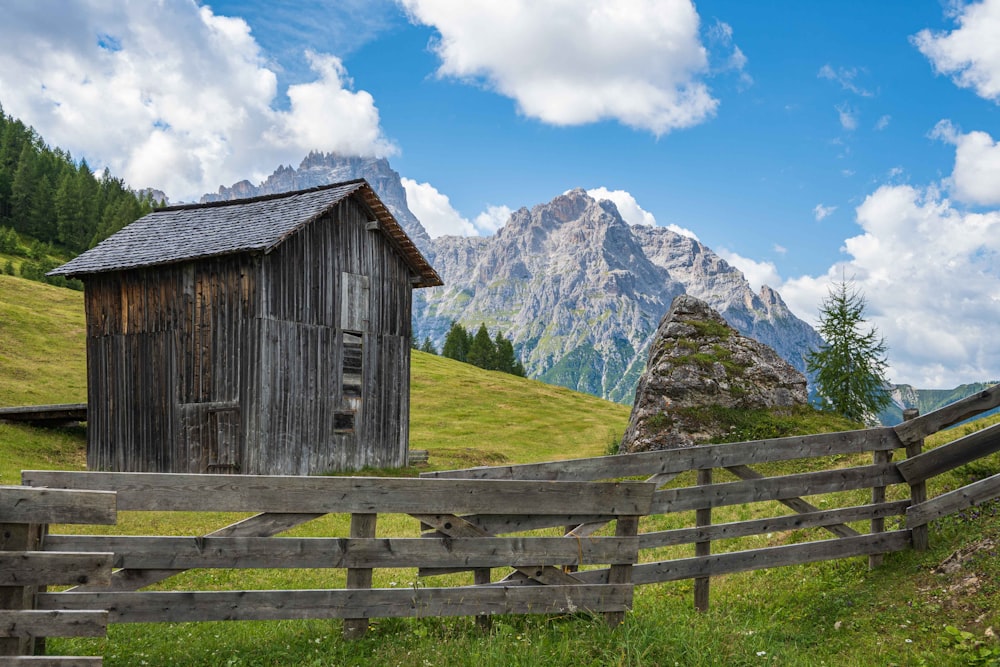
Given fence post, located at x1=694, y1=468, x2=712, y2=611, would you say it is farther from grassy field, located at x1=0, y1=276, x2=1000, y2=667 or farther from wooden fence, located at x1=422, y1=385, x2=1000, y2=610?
grassy field, located at x1=0, y1=276, x2=1000, y2=667

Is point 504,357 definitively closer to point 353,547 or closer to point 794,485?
point 794,485

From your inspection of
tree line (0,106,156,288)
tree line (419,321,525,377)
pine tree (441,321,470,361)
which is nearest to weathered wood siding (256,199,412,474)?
tree line (419,321,525,377)

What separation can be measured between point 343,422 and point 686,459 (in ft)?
64.0

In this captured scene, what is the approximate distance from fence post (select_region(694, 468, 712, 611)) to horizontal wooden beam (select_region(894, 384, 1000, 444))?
286cm

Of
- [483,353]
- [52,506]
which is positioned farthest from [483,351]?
[52,506]

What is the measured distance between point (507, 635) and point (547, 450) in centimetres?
3440

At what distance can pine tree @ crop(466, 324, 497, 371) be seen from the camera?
107 m

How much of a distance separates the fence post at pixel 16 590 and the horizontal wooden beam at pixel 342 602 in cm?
90

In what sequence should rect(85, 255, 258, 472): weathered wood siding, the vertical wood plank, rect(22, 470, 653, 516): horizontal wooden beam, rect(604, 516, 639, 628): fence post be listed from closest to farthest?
1. rect(22, 470, 653, 516): horizontal wooden beam
2. the vertical wood plank
3. rect(604, 516, 639, 628): fence post
4. rect(85, 255, 258, 472): weathered wood siding

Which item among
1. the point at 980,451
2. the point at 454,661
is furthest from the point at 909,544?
the point at 454,661

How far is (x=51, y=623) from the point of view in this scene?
5.77 metres

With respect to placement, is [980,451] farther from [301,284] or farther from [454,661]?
[301,284]

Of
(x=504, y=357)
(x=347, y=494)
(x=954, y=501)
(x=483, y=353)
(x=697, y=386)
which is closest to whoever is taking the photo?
(x=347, y=494)

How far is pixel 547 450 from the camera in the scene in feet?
135
